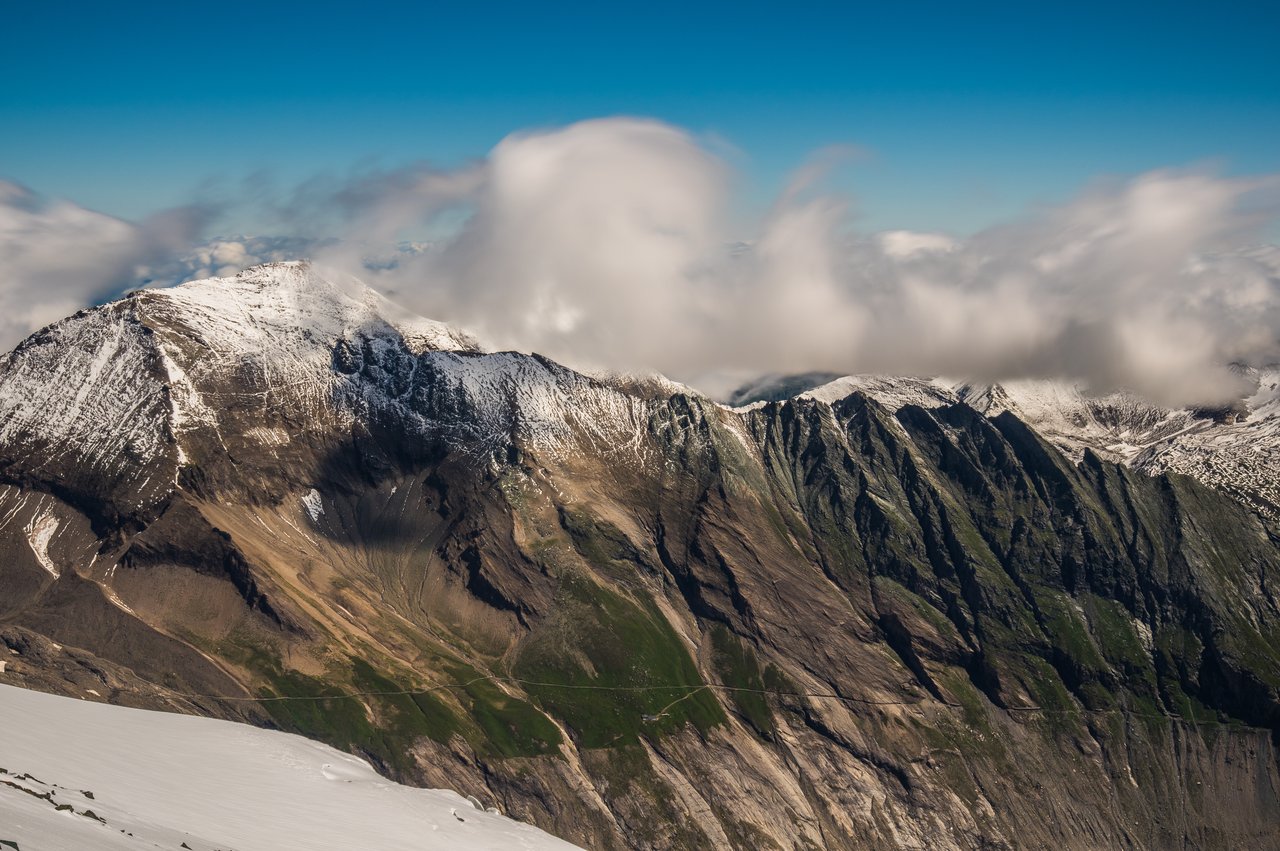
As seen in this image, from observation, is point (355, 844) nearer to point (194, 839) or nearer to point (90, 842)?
point (194, 839)

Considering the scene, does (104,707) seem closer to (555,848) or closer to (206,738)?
(206,738)

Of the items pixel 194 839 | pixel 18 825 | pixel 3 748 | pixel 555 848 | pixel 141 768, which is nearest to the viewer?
pixel 18 825

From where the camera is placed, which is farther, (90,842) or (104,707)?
(104,707)

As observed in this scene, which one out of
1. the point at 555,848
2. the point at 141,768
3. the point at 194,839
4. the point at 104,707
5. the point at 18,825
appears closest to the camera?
the point at 18,825

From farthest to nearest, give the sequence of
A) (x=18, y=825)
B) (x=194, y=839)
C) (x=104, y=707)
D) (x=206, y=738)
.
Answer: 1. (x=104, y=707)
2. (x=206, y=738)
3. (x=194, y=839)
4. (x=18, y=825)

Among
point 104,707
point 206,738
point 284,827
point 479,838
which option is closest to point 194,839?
point 284,827

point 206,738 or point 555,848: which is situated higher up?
point 206,738

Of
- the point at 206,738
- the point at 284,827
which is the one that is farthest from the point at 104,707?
the point at 284,827
